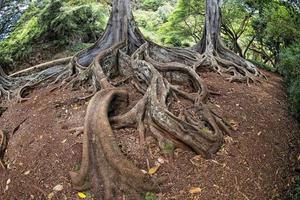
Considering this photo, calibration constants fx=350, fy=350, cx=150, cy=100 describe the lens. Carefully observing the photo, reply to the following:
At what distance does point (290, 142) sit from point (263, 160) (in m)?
1.14

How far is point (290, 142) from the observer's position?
6.00 m

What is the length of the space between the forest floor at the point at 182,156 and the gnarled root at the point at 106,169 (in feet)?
0.83

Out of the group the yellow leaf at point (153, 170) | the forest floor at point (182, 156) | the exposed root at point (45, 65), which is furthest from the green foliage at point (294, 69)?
the exposed root at point (45, 65)

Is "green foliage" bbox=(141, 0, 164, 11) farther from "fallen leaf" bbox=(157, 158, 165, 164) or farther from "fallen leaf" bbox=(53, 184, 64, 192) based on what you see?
"fallen leaf" bbox=(53, 184, 64, 192)

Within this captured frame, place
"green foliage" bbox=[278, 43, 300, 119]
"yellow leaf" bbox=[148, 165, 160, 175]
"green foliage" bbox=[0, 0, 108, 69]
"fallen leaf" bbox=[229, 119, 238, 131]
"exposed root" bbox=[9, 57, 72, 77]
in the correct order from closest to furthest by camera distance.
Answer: "yellow leaf" bbox=[148, 165, 160, 175]
"fallen leaf" bbox=[229, 119, 238, 131]
"green foliage" bbox=[278, 43, 300, 119]
"exposed root" bbox=[9, 57, 72, 77]
"green foliage" bbox=[0, 0, 108, 69]

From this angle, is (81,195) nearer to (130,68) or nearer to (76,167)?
(76,167)

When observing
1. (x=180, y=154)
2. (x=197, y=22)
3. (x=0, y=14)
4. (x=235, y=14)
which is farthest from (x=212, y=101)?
(x=0, y=14)

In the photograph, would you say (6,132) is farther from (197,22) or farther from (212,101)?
(197,22)

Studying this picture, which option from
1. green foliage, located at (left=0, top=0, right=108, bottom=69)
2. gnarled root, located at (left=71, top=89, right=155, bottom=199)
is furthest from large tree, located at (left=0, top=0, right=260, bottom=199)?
green foliage, located at (left=0, top=0, right=108, bottom=69)

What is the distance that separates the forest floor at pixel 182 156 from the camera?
4523mm

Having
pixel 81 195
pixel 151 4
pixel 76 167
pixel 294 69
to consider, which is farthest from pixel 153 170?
pixel 151 4

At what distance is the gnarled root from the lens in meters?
→ 4.29

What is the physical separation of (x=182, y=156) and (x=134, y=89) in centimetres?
233

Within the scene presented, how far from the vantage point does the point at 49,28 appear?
48.8 ft
